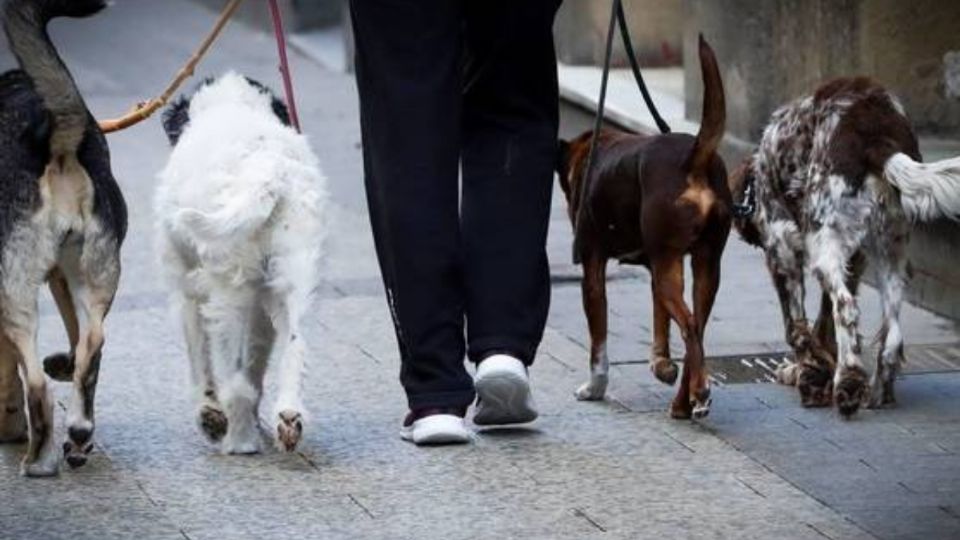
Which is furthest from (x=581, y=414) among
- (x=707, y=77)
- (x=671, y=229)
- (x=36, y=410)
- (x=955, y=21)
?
(x=955, y=21)

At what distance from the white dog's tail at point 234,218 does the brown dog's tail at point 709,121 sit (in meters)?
1.31

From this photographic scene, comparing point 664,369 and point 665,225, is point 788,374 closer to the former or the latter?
point 664,369

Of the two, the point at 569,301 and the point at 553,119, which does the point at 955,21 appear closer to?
the point at 569,301

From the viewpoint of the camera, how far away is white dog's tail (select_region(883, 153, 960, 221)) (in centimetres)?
714

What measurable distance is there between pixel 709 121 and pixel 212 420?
1.74m

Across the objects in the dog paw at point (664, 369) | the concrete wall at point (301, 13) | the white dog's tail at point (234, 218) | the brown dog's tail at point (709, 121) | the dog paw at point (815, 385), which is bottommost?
the concrete wall at point (301, 13)

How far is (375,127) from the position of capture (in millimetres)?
6859

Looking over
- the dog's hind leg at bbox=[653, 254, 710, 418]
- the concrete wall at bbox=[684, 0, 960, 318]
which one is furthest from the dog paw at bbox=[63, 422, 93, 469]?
the concrete wall at bbox=[684, 0, 960, 318]

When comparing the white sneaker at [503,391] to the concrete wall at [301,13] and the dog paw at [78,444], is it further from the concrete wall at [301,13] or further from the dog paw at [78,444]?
the concrete wall at [301,13]

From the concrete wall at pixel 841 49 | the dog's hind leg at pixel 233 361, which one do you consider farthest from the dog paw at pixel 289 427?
the concrete wall at pixel 841 49

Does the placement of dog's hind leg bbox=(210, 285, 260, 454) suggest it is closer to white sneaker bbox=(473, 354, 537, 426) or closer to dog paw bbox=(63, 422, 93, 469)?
dog paw bbox=(63, 422, 93, 469)

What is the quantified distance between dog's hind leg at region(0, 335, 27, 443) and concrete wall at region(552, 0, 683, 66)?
666cm

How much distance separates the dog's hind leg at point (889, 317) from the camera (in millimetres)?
7410

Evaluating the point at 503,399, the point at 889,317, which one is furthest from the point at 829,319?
the point at 503,399
